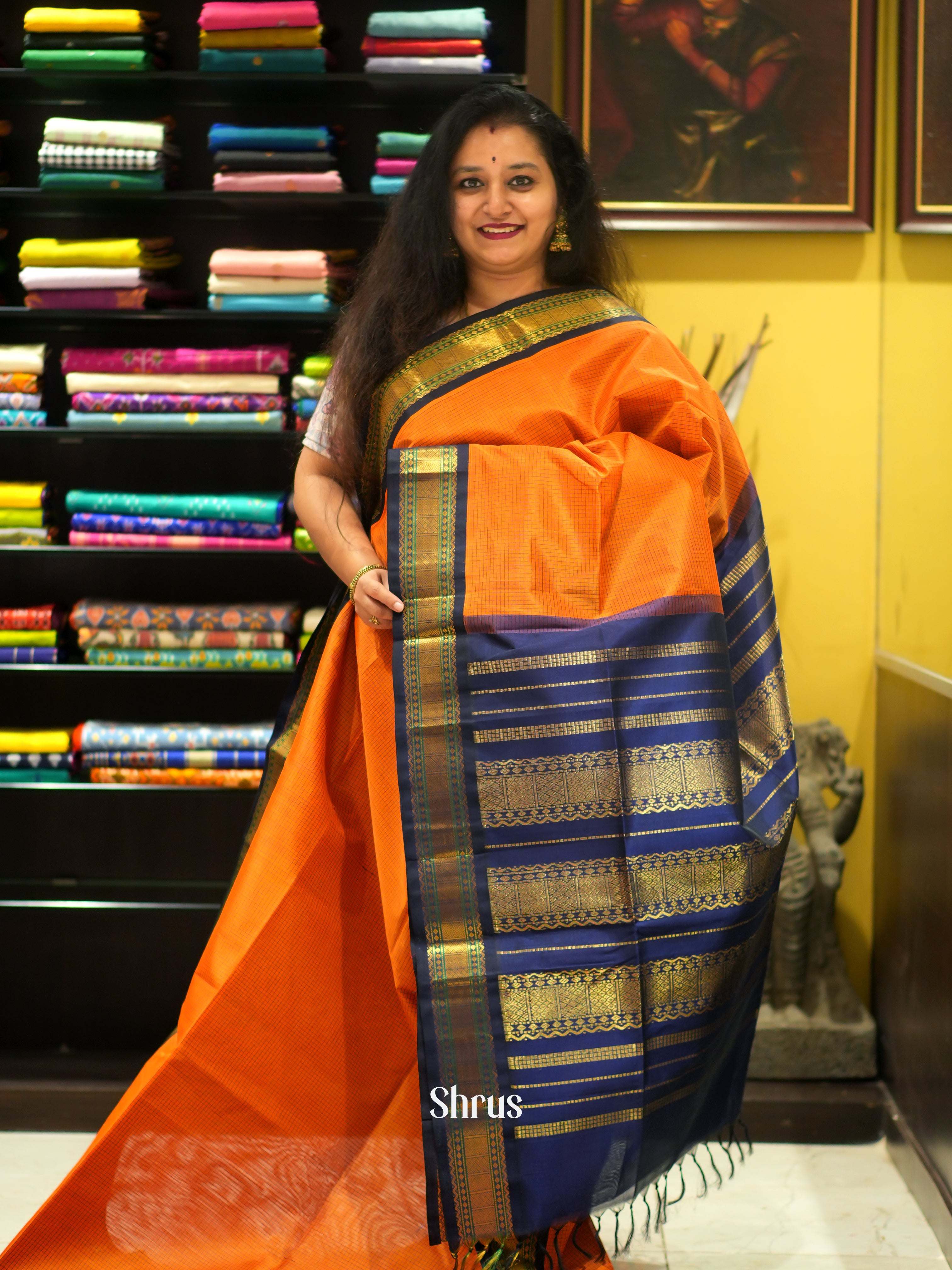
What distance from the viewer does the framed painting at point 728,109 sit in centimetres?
268

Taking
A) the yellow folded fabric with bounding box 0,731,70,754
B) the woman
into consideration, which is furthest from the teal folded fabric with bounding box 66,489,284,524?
the woman

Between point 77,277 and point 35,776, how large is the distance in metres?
1.07

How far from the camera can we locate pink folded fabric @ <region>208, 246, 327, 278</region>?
2.52m

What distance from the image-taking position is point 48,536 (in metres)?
2.66

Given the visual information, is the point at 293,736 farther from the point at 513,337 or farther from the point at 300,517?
the point at 513,337

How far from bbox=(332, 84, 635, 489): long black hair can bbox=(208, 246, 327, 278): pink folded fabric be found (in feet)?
2.29

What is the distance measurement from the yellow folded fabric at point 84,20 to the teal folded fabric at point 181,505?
37.9 inches

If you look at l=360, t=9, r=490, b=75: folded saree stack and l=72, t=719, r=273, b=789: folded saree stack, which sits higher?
l=360, t=9, r=490, b=75: folded saree stack

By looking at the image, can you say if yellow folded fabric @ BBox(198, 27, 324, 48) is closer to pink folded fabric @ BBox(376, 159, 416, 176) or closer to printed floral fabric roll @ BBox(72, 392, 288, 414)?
pink folded fabric @ BBox(376, 159, 416, 176)

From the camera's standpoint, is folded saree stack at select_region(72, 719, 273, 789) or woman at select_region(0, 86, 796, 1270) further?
folded saree stack at select_region(72, 719, 273, 789)

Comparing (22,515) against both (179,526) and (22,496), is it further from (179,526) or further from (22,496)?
(179,526)

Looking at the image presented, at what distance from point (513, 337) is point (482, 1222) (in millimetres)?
1180

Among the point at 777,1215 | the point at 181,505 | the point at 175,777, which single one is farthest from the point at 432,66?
the point at 777,1215

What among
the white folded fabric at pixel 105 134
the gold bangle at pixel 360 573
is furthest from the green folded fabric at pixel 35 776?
the white folded fabric at pixel 105 134
